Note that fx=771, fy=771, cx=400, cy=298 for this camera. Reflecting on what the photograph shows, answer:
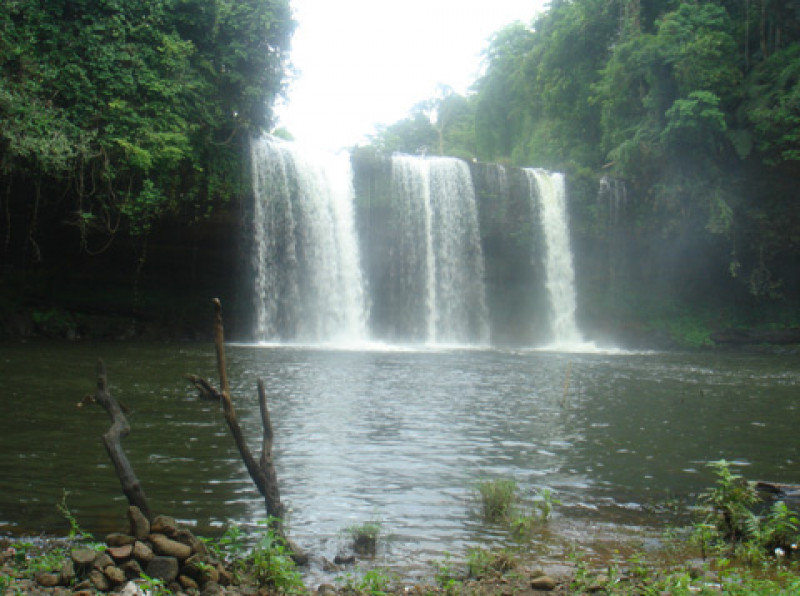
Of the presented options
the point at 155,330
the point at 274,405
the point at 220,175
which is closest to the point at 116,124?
the point at 220,175

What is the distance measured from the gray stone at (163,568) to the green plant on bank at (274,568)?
48 cm

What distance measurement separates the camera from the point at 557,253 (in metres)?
31.0

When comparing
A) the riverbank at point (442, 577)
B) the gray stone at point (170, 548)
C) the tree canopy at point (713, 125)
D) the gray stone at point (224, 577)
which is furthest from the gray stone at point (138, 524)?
the tree canopy at point (713, 125)

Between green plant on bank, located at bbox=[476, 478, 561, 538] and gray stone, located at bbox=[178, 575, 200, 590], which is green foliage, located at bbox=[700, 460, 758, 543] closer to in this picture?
green plant on bank, located at bbox=[476, 478, 561, 538]

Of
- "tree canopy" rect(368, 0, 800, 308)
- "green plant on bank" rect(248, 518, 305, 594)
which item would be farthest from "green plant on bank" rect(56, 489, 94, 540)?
"tree canopy" rect(368, 0, 800, 308)

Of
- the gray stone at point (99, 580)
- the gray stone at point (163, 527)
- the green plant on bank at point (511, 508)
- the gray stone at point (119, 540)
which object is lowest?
the green plant on bank at point (511, 508)

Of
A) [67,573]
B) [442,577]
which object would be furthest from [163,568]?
[442,577]

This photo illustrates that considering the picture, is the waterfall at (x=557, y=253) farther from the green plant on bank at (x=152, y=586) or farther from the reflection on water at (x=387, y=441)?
the green plant on bank at (x=152, y=586)

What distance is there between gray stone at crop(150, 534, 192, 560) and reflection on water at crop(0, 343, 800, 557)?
40.3 inches

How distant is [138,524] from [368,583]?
1.47m

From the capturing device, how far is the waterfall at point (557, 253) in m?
30.7

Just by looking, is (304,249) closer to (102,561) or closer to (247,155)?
(247,155)

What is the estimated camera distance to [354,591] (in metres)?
4.55

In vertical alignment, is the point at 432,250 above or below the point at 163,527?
above
